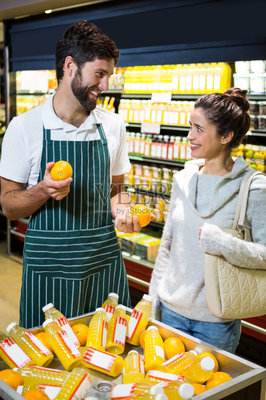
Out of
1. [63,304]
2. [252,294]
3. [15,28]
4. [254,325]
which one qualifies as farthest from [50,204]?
[15,28]

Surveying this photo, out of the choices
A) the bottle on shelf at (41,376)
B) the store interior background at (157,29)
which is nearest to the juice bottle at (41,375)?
the bottle on shelf at (41,376)

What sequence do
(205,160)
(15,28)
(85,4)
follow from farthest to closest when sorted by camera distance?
1. (15,28)
2. (85,4)
3. (205,160)

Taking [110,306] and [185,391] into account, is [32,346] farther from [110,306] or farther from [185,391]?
[185,391]

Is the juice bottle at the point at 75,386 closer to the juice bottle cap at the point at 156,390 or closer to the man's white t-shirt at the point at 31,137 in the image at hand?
the juice bottle cap at the point at 156,390

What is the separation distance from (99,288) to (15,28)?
4930 millimetres

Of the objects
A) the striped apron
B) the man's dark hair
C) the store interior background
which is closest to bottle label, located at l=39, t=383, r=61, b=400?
the striped apron

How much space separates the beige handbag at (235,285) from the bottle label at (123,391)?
0.71 meters

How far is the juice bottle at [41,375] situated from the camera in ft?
4.68

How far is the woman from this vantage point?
7.07ft

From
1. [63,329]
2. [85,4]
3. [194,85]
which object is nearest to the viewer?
[63,329]

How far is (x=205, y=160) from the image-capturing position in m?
2.39

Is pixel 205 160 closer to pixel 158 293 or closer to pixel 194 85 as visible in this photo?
pixel 158 293

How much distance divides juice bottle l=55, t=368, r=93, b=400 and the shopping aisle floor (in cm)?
309

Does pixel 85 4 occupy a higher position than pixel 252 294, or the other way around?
pixel 85 4
